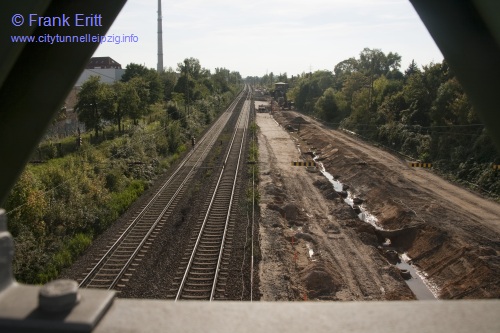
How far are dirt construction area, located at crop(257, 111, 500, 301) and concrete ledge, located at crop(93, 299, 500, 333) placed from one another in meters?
7.70

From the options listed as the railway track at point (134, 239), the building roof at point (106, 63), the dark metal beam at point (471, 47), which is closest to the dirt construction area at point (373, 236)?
the railway track at point (134, 239)

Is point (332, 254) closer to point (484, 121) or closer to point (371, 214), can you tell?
point (371, 214)

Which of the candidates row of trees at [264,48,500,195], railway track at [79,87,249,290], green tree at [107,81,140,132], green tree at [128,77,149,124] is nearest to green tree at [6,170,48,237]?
railway track at [79,87,249,290]

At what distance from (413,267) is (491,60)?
12.7 meters

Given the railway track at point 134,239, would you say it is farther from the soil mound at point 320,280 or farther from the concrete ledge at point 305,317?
the concrete ledge at point 305,317

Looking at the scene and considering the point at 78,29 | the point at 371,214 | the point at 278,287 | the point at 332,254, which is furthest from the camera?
the point at 371,214

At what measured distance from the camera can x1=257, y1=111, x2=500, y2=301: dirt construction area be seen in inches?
392

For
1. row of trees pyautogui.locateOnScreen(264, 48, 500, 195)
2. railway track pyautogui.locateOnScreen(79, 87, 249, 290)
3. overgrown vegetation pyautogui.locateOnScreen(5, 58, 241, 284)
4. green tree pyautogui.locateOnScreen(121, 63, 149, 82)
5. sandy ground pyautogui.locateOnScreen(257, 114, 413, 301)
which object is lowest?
sandy ground pyautogui.locateOnScreen(257, 114, 413, 301)

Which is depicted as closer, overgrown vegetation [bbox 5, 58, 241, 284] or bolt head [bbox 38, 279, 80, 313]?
bolt head [bbox 38, 279, 80, 313]

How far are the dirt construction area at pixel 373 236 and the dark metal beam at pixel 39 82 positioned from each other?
777cm

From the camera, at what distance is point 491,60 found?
110cm

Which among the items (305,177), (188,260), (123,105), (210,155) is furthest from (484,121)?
(123,105)

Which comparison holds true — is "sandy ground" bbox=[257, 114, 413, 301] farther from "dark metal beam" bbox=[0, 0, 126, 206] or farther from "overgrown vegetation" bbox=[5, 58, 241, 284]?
"dark metal beam" bbox=[0, 0, 126, 206]

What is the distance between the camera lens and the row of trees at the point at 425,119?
71.5 feet
